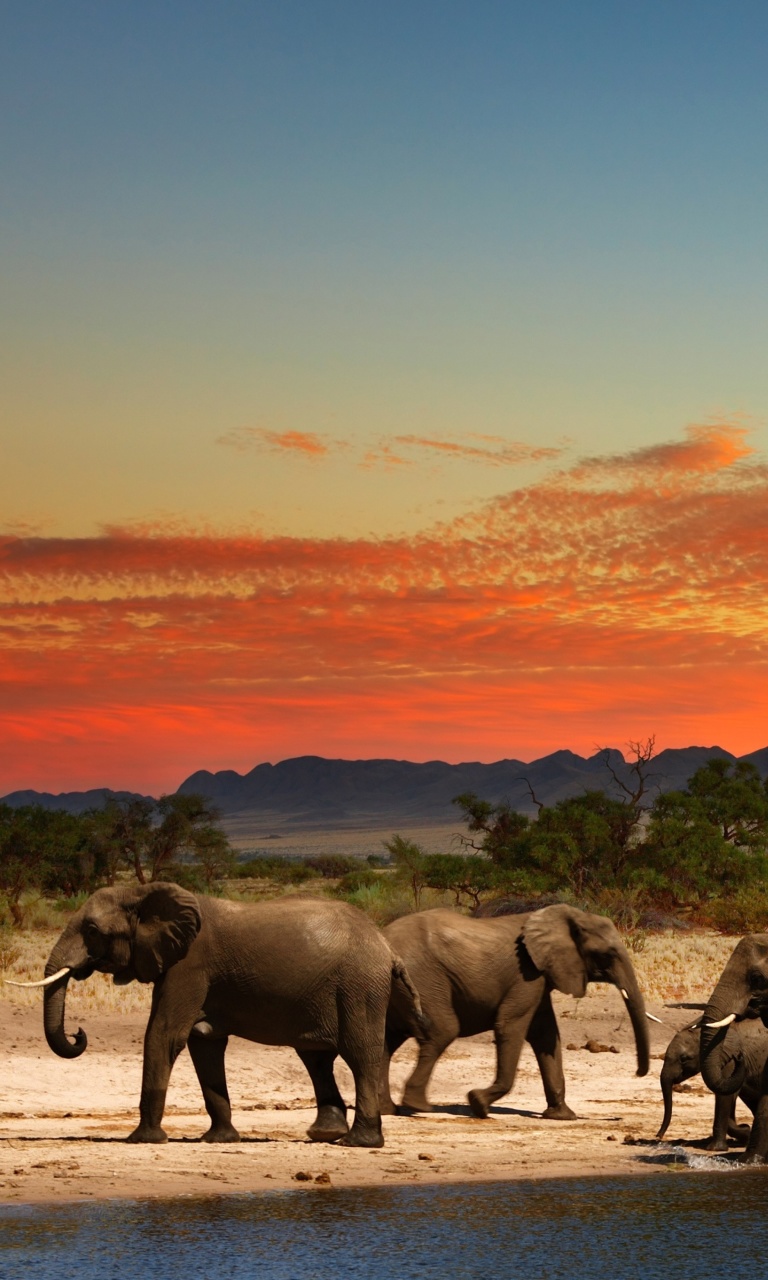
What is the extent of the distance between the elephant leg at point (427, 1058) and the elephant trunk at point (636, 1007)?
1.76m

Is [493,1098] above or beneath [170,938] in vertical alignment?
beneath

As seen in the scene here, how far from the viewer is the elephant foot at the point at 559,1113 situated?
16.1 m

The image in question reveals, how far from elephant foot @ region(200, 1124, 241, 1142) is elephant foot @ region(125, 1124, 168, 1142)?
1.28 ft

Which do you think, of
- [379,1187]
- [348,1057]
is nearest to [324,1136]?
[348,1057]

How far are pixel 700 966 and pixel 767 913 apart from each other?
999 centimetres

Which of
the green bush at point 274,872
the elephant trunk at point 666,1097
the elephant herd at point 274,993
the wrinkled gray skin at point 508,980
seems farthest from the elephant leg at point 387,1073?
the green bush at point 274,872

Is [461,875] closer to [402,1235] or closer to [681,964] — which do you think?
[681,964]

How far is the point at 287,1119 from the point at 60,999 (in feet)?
11.1

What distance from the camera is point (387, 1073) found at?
1557cm

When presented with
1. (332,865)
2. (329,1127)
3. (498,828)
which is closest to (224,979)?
(329,1127)

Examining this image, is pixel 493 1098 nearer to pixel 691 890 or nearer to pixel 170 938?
pixel 170 938

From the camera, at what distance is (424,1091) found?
16078 millimetres

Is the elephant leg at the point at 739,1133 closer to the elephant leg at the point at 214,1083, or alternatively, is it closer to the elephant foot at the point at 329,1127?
the elephant foot at the point at 329,1127

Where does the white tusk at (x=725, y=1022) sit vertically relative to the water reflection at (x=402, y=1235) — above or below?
above
